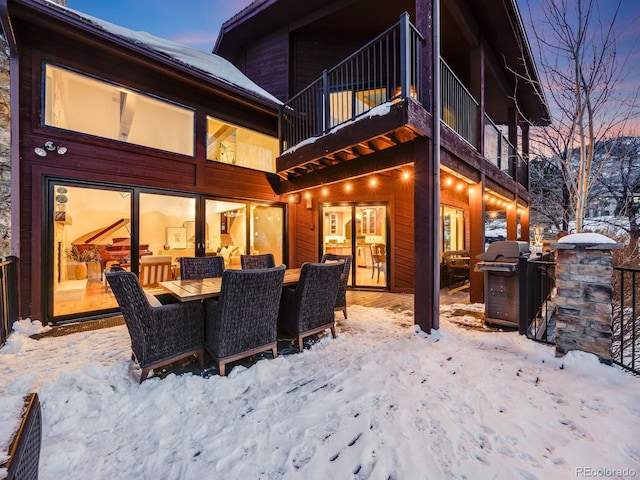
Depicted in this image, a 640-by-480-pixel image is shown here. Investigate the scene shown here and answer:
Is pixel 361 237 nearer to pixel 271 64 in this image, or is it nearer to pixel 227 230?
pixel 227 230

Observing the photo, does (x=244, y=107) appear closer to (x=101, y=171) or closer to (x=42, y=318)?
(x=101, y=171)

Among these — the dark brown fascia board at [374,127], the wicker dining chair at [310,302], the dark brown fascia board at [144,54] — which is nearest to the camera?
the wicker dining chair at [310,302]

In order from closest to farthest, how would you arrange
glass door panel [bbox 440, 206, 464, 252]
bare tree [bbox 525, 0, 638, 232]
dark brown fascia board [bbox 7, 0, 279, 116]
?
bare tree [bbox 525, 0, 638, 232] < dark brown fascia board [bbox 7, 0, 279, 116] < glass door panel [bbox 440, 206, 464, 252]

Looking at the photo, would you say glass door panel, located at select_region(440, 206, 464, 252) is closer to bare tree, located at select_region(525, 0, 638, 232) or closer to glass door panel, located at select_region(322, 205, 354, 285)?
glass door panel, located at select_region(322, 205, 354, 285)

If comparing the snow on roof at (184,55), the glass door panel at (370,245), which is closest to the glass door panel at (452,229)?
the glass door panel at (370,245)

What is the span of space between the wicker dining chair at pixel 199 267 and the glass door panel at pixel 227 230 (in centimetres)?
208

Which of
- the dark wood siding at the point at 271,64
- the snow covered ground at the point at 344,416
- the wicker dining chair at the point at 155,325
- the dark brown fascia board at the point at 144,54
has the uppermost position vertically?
the dark wood siding at the point at 271,64

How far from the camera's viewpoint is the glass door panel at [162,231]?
5.34 metres

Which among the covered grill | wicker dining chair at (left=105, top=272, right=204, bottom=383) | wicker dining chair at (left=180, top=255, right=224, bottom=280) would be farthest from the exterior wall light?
the covered grill

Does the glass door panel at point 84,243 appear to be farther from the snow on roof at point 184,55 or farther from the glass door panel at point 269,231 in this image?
the glass door panel at point 269,231

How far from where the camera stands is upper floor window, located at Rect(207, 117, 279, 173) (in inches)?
245

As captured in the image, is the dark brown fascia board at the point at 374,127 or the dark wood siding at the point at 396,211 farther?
the dark wood siding at the point at 396,211

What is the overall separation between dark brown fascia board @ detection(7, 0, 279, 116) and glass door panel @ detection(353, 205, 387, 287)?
10.4 ft

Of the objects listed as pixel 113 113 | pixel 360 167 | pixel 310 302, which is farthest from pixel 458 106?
pixel 113 113
